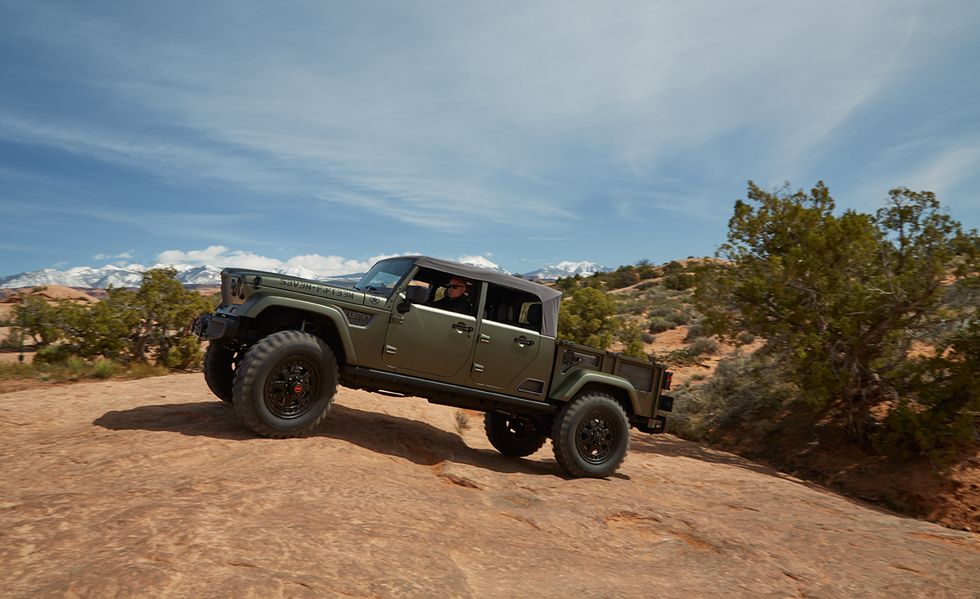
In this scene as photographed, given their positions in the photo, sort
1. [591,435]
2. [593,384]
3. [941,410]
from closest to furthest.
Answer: [591,435] < [593,384] < [941,410]

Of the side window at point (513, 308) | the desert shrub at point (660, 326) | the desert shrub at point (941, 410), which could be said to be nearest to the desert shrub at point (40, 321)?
the side window at point (513, 308)

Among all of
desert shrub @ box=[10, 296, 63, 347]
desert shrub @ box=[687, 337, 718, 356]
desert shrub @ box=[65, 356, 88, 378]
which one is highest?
desert shrub @ box=[687, 337, 718, 356]

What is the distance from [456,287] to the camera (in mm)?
6484

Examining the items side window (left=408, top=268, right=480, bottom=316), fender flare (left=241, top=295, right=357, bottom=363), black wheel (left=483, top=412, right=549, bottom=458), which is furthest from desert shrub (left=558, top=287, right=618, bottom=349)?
fender flare (left=241, top=295, right=357, bottom=363)

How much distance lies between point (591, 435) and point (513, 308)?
1.70 meters

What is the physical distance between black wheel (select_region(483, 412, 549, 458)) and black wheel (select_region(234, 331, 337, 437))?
2.83 metres

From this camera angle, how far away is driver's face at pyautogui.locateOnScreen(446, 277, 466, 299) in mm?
6488

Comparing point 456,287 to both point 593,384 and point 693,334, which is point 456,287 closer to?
point 593,384

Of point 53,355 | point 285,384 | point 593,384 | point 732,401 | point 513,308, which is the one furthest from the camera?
point 732,401

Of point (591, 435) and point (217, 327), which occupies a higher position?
point (217, 327)

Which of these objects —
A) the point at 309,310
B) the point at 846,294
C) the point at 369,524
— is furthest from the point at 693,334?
the point at 369,524

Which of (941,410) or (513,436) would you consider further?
(941,410)

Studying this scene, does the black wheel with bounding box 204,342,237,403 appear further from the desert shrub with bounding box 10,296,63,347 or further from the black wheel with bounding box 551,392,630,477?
the desert shrub with bounding box 10,296,63,347

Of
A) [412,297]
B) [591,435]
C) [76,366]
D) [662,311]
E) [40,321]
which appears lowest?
[76,366]
